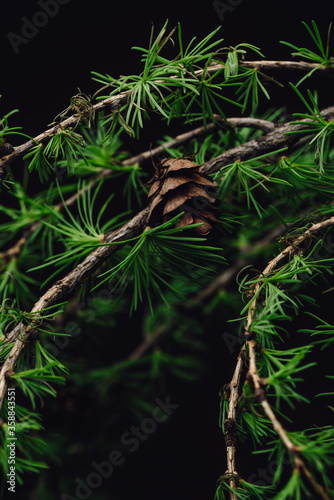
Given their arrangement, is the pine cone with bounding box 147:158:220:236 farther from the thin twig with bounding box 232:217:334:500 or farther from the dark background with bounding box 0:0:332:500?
the dark background with bounding box 0:0:332:500

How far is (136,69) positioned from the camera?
665 mm

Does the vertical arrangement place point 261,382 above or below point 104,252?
below

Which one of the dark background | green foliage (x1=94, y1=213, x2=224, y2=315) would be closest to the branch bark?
green foliage (x1=94, y1=213, x2=224, y2=315)

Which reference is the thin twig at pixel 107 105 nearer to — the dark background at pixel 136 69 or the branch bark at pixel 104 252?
the branch bark at pixel 104 252

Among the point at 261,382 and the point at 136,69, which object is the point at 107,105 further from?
the point at 136,69

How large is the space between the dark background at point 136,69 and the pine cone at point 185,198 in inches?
14.1

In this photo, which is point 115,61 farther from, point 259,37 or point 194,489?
point 194,489

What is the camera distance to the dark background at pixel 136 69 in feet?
2.19

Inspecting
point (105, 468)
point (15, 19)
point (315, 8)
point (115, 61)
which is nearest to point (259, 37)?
point (315, 8)

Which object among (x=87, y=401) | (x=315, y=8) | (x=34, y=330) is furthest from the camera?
(x=315, y=8)

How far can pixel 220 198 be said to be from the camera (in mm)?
345

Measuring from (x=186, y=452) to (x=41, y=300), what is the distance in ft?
1.74

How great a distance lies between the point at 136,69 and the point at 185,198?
1.46 ft

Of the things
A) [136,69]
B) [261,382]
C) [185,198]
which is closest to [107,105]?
[185,198]
